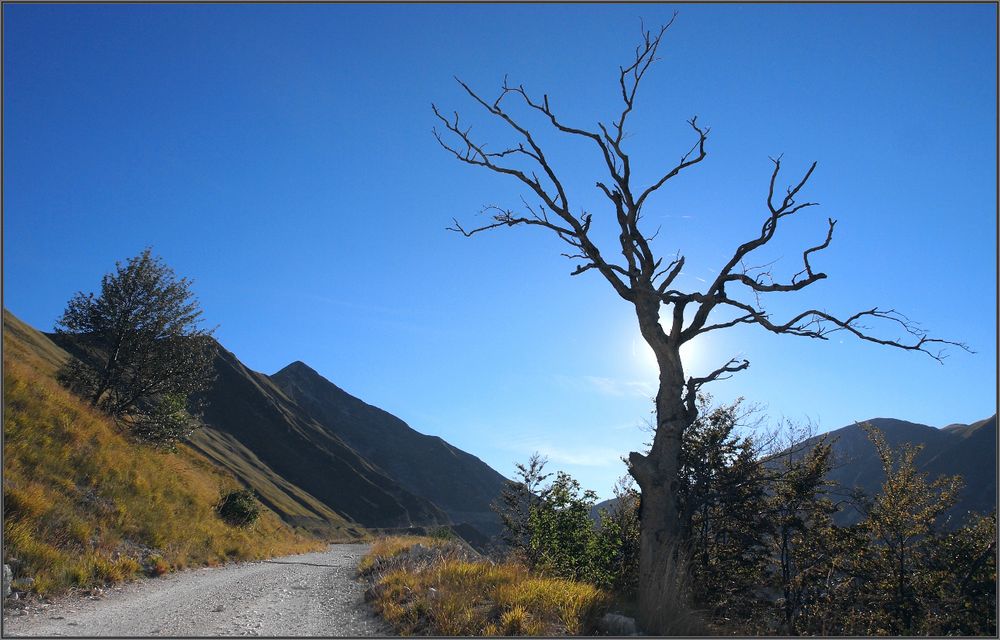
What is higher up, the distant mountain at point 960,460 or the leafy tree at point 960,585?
the distant mountain at point 960,460

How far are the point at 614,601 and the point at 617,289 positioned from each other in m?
4.89

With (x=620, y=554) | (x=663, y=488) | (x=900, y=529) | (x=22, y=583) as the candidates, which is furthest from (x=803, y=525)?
(x=22, y=583)

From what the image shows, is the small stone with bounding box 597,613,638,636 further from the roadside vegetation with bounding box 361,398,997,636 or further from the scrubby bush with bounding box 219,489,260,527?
the scrubby bush with bounding box 219,489,260,527

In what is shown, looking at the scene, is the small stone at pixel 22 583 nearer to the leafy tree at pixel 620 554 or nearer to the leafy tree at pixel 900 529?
the leafy tree at pixel 620 554

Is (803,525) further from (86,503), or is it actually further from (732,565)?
(86,503)

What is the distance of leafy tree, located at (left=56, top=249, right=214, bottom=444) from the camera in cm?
2109

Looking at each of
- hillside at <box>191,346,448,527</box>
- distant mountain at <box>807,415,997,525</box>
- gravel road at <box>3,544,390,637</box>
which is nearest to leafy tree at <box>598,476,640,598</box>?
gravel road at <box>3,544,390,637</box>

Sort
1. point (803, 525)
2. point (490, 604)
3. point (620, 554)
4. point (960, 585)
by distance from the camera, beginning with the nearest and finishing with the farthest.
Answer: point (490, 604), point (620, 554), point (960, 585), point (803, 525)

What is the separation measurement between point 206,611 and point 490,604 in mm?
4100

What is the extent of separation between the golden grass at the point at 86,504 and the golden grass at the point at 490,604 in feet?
16.0

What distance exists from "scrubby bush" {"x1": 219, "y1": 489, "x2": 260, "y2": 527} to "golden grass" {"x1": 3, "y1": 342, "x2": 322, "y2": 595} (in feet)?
8.00

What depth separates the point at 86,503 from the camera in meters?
11.5

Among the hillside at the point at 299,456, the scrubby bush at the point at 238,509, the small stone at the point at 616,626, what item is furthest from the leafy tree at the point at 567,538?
the hillside at the point at 299,456

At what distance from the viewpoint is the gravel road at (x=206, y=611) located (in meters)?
6.72
